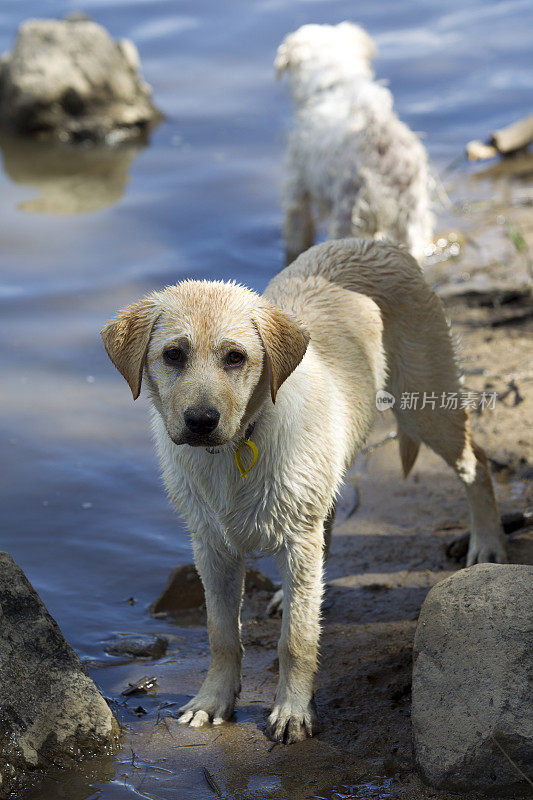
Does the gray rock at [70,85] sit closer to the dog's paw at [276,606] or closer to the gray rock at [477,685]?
the dog's paw at [276,606]

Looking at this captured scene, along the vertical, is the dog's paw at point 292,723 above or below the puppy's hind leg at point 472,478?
below

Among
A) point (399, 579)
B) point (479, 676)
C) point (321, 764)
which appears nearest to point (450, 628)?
point (479, 676)

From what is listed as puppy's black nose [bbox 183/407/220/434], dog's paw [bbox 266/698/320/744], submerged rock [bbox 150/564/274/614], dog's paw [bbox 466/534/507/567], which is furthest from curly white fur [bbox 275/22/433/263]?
puppy's black nose [bbox 183/407/220/434]

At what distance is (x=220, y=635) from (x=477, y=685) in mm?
1153

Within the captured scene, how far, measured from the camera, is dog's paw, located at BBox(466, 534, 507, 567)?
5156 millimetres

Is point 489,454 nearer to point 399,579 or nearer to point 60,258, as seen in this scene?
point 399,579

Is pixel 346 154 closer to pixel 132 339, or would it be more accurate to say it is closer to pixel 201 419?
pixel 132 339

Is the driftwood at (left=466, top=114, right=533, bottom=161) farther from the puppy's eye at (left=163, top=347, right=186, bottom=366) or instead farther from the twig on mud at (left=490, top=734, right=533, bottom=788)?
the twig on mud at (left=490, top=734, right=533, bottom=788)

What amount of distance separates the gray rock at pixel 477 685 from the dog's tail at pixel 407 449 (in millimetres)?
1540

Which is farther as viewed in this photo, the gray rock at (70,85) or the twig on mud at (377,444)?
the gray rock at (70,85)

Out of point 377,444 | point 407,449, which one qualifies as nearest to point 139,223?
point 377,444

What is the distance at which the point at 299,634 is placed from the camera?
4.11 meters

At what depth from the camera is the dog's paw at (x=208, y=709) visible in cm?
418

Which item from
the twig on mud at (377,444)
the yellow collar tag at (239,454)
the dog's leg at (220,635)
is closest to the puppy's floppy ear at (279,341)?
the yellow collar tag at (239,454)
